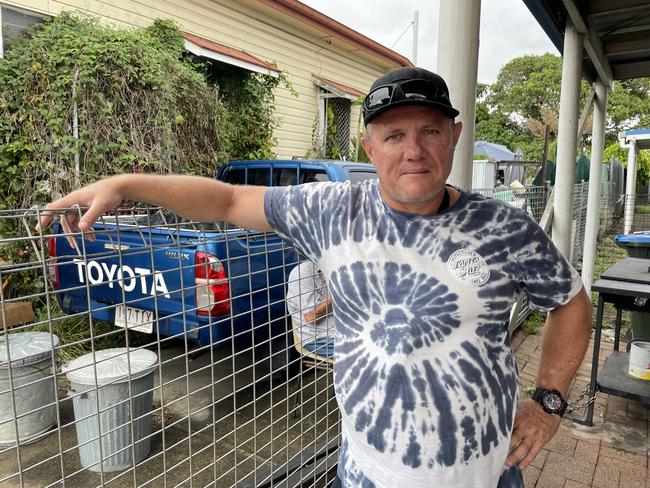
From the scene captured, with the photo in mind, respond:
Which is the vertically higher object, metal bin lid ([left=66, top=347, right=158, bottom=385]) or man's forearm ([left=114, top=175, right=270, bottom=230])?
man's forearm ([left=114, top=175, right=270, bottom=230])

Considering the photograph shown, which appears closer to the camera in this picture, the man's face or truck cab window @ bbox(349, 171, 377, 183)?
the man's face

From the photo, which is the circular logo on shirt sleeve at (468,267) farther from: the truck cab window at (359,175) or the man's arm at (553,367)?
the truck cab window at (359,175)

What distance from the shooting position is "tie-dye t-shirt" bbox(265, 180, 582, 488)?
1320 millimetres

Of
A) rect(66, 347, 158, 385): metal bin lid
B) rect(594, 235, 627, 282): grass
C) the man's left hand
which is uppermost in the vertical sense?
the man's left hand

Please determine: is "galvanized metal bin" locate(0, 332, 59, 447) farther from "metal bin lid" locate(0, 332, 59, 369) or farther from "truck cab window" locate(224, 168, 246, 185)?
"truck cab window" locate(224, 168, 246, 185)

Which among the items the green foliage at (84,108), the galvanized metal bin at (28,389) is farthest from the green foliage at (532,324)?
the green foliage at (84,108)

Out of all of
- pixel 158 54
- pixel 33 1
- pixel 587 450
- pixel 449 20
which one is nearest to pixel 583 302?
pixel 449 20

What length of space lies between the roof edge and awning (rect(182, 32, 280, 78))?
1.17m

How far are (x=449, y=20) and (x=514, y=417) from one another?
1650 mm

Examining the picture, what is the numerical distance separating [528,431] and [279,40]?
9.17 meters

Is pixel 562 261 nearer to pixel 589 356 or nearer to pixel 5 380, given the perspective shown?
pixel 5 380

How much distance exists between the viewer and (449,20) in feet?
6.88

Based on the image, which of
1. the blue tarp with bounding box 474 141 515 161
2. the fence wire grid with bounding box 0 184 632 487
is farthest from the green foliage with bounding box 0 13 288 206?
the blue tarp with bounding box 474 141 515 161

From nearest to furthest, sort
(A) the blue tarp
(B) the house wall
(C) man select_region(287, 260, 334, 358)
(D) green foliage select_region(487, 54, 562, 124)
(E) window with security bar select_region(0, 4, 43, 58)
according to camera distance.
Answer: (C) man select_region(287, 260, 334, 358) → (E) window with security bar select_region(0, 4, 43, 58) → (B) the house wall → (A) the blue tarp → (D) green foliage select_region(487, 54, 562, 124)
